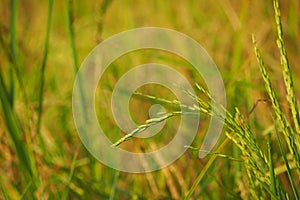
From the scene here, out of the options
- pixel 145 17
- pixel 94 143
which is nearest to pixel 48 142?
pixel 94 143

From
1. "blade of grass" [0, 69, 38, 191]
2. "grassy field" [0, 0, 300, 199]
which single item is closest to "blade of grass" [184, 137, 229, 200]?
"grassy field" [0, 0, 300, 199]

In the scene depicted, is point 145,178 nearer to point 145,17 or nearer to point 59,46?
point 59,46

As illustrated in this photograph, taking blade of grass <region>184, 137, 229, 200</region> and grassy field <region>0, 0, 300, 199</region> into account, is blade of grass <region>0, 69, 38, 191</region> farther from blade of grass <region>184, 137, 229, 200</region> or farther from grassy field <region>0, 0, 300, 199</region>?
blade of grass <region>184, 137, 229, 200</region>

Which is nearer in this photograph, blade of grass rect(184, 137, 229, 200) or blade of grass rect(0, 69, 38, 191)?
blade of grass rect(184, 137, 229, 200)

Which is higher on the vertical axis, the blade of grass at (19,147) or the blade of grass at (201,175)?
the blade of grass at (19,147)

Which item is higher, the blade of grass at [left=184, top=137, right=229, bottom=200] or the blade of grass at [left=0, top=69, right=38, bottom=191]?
the blade of grass at [left=0, top=69, right=38, bottom=191]

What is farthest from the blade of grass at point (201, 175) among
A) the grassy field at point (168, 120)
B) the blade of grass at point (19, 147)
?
the blade of grass at point (19, 147)

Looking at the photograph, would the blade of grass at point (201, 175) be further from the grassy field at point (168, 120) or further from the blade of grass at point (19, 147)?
the blade of grass at point (19, 147)

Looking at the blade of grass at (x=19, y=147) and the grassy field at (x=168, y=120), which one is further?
the blade of grass at (x=19, y=147)

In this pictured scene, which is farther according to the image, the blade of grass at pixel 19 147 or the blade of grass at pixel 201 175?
the blade of grass at pixel 19 147
